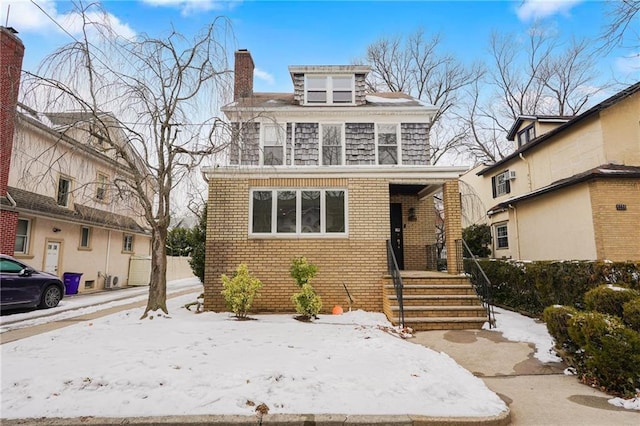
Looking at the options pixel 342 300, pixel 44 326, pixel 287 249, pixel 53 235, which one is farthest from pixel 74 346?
pixel 53 235

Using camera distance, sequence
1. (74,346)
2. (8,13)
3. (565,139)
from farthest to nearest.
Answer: (565,139) < (8,13) < (74,346)

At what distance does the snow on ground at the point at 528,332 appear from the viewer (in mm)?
5804

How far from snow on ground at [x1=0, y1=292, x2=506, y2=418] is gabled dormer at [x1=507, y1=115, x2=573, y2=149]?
15.9m

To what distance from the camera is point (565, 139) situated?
1368cm

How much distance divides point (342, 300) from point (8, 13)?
9770mm

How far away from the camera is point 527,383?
4688 millimetres

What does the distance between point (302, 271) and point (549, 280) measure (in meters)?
6.04

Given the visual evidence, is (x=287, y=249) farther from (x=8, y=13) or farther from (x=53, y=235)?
(x=53, y=235)

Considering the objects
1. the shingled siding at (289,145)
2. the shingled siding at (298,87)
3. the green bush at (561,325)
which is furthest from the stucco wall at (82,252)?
the green bush at (561,325)

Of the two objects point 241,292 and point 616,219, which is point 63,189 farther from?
point 616,219

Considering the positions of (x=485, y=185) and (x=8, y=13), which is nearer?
(x=8, y=13)

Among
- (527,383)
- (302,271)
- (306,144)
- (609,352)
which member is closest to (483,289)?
(527,383)

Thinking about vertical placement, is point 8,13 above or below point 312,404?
above

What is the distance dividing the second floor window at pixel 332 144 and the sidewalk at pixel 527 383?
6389 millimetres
